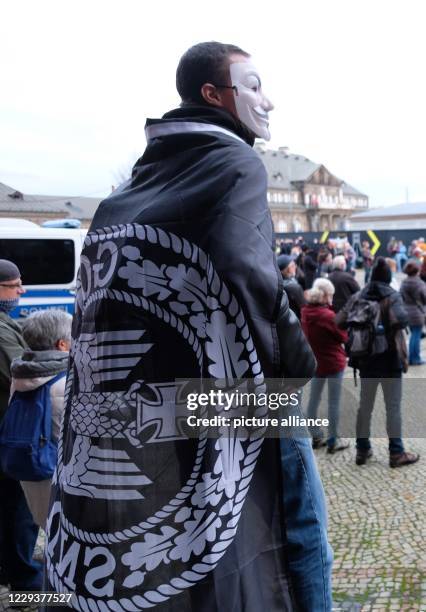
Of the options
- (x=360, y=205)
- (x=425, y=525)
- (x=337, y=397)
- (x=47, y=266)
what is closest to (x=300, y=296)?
(x=337, y=397)

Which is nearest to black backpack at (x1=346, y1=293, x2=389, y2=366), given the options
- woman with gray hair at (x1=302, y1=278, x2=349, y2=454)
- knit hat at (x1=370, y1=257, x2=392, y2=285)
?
knit hat at (x1=370, y1=257, x2=392, y2=285)

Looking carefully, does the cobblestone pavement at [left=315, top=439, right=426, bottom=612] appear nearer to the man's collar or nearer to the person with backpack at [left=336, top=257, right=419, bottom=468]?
the person with backpack at [left=336, top=257, right=419, bottom=468]

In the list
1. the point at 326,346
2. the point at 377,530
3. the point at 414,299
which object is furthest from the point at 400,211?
the point at 377,530

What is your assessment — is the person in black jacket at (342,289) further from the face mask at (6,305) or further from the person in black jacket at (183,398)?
the person in black jacket at (183,398)

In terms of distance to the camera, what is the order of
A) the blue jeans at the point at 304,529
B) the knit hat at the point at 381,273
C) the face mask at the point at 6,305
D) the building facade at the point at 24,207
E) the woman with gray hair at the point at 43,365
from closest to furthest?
the blue jeans at the point at 304,529, the woman with gray hair at the point at 43,365, the face mask at the point at 6,305, the knit hat at the point at 381,273, the building facade at the point at 24,207

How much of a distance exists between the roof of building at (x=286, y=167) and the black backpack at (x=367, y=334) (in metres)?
88.6

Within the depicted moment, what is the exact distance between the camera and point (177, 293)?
55.7 inches

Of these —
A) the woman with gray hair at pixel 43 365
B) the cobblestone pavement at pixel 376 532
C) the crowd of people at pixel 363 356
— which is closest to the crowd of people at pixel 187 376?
the woman with gray hair at pixel 43 365

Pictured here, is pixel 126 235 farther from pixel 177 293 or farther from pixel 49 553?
pixel 49 553

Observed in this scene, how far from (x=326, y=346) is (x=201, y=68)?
4.44m

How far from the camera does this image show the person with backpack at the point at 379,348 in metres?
5.19

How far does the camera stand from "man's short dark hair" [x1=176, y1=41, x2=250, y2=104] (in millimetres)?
1607

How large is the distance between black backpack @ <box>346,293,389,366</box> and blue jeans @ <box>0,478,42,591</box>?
3000 millimetres

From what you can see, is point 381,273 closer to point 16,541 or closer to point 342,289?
point 342,289
